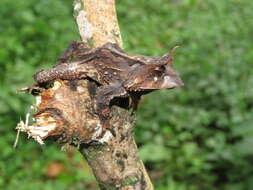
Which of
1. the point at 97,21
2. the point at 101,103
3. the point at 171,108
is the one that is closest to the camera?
the point at 101,103

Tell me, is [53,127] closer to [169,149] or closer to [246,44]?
[169,149]

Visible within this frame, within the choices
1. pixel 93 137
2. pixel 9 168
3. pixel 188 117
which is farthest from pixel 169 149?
pixel 93 137

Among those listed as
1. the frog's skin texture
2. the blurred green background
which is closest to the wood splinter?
the frog's skin texture

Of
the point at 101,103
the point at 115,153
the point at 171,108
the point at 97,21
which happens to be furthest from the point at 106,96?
the point at 171,108

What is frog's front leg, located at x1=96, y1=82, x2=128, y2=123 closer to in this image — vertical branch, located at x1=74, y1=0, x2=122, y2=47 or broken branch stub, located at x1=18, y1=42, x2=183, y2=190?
broken branch stub, located at x1=18, y1=42, x2=183, y2=190

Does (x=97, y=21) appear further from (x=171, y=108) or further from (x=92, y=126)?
(x=171, y=108)

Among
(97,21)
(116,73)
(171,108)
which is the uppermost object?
(97,21)

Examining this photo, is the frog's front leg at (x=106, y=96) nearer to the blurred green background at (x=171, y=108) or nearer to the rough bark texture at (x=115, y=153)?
the rough bark texture at (x=115, y=153)
